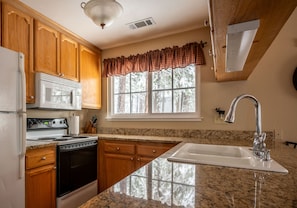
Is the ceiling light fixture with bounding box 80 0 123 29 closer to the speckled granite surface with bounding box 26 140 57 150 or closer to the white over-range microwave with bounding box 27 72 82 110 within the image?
the white over-range microwave with bounding box 27 72 82 110

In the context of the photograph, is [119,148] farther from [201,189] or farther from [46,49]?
[201,189]

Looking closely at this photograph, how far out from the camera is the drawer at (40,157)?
1.71 metres

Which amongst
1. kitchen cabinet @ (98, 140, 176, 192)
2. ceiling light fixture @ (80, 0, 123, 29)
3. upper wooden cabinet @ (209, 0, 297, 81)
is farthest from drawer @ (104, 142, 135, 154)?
upper wooden cabinet @ (209, 0, 297, 81)

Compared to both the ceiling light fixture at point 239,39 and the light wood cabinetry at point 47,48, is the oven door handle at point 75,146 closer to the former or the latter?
the light wood cabinetry at point 47,48

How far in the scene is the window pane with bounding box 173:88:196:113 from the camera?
2.64 meters

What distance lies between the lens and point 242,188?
65 cm

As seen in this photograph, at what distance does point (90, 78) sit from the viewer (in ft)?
9.74

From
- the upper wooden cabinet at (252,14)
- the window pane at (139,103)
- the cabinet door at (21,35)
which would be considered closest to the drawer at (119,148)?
the window pane at (139,103)

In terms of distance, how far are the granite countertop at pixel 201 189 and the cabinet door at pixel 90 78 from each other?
225cm

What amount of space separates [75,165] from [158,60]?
1833 mm

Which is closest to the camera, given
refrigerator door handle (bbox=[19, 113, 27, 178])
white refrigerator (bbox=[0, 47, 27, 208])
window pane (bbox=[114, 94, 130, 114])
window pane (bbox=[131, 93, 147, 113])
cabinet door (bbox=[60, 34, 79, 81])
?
white refrigerator (bbox=[0, 47, 27, 208])

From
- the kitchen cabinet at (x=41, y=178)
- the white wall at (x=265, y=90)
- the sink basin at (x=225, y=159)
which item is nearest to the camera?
the sink basin at (x=225, y=159)

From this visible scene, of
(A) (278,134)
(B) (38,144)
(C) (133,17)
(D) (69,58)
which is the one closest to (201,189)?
(B) (38,144)

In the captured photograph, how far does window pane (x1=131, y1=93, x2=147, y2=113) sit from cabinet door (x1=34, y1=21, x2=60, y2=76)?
1201 millimetres
